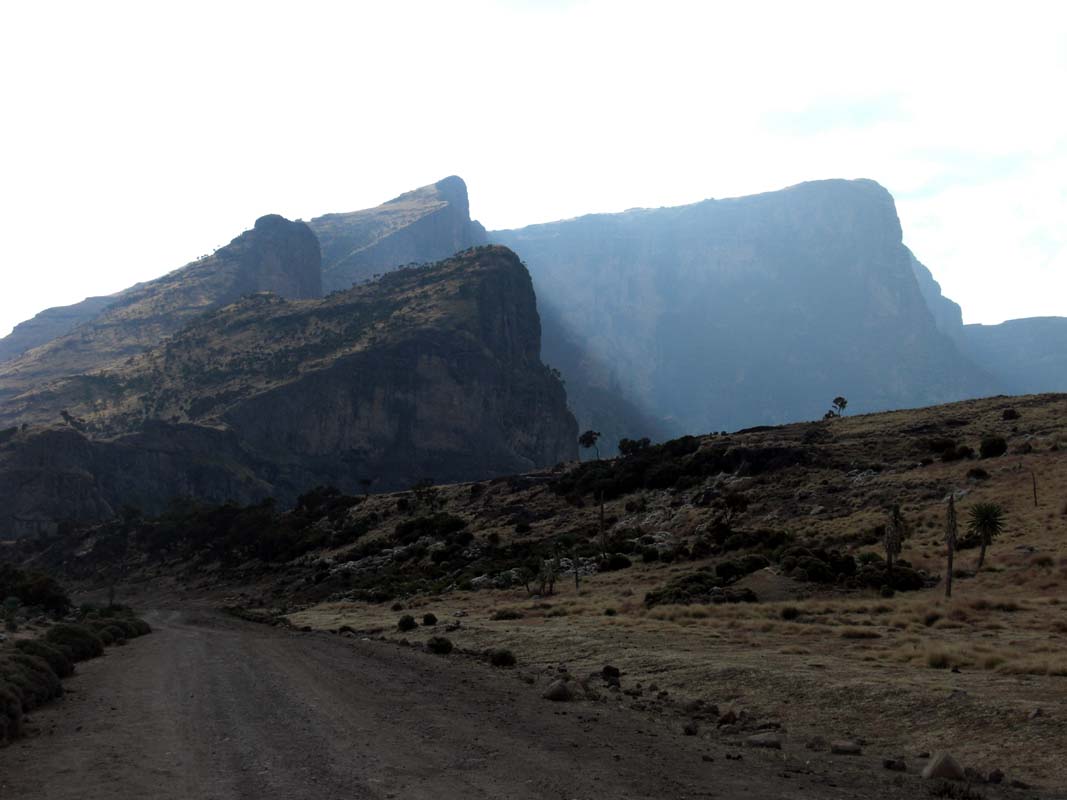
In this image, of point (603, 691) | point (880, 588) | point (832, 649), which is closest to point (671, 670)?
point (603, 691)

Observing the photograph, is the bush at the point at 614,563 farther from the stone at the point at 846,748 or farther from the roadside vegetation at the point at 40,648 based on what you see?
the stone at the point at 846,748

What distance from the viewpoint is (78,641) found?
2920cm

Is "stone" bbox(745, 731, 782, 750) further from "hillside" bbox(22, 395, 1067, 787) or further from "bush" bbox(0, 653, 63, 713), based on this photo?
"bush" bbox(0, 653, 63, 713)

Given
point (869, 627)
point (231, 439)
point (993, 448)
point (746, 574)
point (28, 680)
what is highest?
point (231, 439)

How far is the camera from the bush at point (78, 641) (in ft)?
93.4

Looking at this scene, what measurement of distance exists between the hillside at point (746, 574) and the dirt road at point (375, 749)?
1863mm

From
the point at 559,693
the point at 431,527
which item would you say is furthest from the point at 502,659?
the point at 431,527

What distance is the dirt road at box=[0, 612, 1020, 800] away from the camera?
11250mm

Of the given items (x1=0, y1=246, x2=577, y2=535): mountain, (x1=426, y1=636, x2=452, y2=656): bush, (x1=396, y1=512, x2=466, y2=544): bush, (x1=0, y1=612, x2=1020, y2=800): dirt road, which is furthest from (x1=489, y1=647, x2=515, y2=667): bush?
(x1=0, y1=246, x2=577, y2=535): mountain

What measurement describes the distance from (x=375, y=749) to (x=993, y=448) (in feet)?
205

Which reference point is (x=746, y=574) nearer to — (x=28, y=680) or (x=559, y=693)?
(x=559, y=693)

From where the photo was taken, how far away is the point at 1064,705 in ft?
49.2

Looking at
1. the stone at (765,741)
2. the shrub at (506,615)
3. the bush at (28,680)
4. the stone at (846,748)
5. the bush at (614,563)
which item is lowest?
the bush at (614,563)

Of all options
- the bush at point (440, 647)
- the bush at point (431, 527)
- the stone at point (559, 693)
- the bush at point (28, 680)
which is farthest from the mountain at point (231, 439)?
the stone at point (559, 693)
